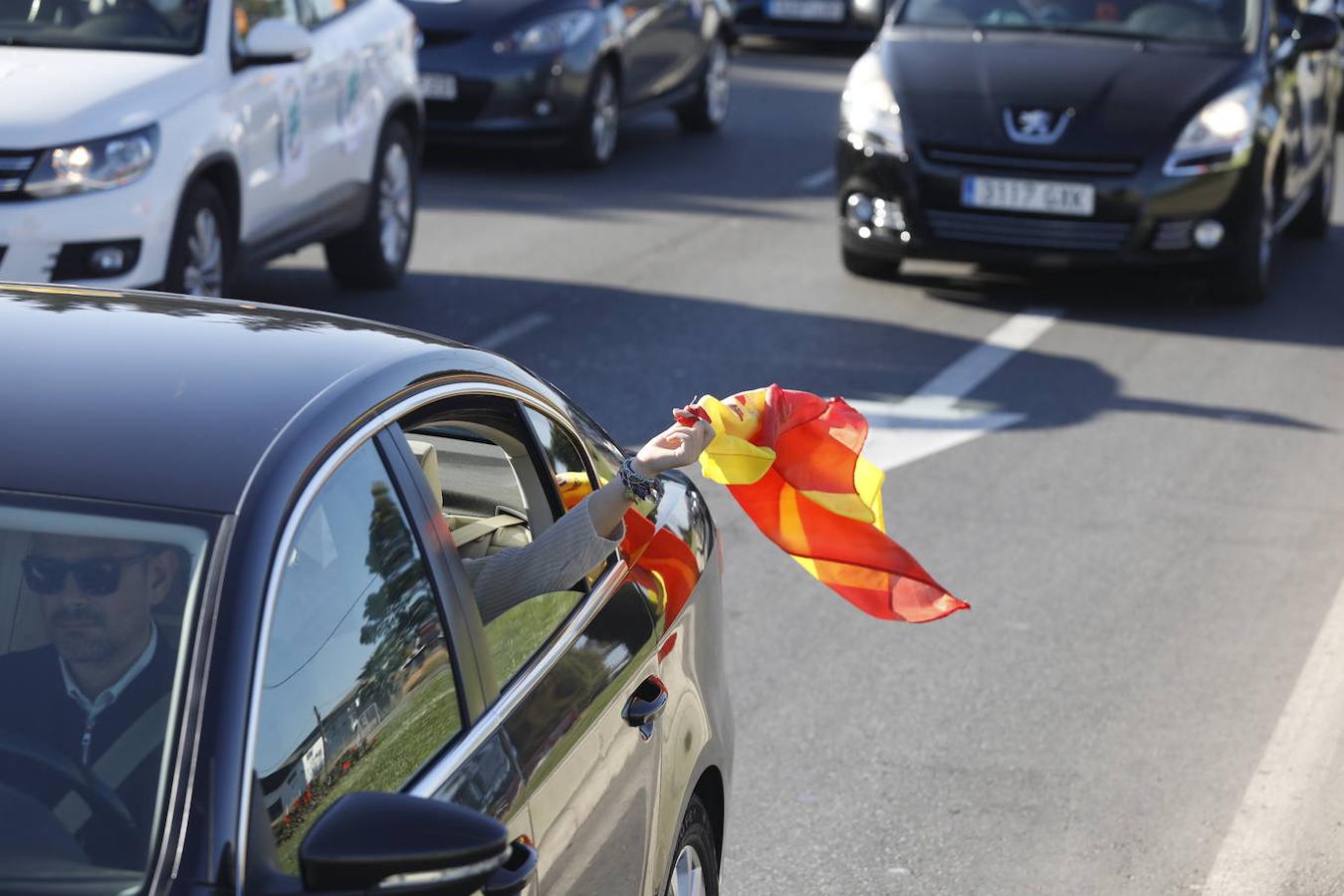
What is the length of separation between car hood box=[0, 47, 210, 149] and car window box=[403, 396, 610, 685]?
494cm

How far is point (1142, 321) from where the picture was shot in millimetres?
11602

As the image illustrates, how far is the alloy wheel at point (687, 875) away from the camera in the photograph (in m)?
3.82

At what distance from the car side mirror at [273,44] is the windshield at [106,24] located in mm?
214

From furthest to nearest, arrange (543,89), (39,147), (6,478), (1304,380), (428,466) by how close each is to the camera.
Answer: (543,89) < (1304,380) < (39,147) < (428,466) < (6,478)

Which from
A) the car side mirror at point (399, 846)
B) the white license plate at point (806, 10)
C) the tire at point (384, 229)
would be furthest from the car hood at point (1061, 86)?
the white license plate at point (806, 10)

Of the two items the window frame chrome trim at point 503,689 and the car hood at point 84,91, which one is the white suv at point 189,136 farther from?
the window frame chrome trim at point 503,689

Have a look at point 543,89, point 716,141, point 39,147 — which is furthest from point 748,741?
point 716,141

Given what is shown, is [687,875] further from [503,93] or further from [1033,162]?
[503,93]

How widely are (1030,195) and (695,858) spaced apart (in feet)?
25.7

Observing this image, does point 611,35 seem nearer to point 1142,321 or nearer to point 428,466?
point 1142,321

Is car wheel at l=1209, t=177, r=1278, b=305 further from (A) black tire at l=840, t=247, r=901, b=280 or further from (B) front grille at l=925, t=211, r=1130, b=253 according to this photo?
(A) black tire at l=840, t=247, r=901, b=280

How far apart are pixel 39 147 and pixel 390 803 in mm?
6267

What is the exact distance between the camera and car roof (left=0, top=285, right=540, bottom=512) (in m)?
2.77

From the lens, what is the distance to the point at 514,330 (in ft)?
34.4
